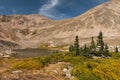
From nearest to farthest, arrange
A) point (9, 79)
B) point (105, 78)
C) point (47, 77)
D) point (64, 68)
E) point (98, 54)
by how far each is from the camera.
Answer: point (9, 79), point (47, 77), point (105, 78), point (64, 68), point (98, 54)

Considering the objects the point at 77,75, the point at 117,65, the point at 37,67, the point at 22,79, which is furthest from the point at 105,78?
the point at 37,67

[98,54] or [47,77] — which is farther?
[98,54]

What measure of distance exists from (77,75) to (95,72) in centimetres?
236

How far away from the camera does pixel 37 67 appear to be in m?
39.5

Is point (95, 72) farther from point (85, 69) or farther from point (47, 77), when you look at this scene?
point (47, 77)

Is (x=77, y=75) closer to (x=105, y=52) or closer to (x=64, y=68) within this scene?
(x=64, y=68)

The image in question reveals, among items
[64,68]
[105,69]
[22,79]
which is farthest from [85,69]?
[22,79]

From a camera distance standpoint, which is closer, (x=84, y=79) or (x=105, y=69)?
(x=84, y=79)

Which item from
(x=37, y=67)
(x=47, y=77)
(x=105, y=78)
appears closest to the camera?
(x=47, y=77)

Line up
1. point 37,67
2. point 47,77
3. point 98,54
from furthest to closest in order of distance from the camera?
point 98,54 → point 37,67 → point 47,77

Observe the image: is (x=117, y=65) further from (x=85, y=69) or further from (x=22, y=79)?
(x=22, y=79)

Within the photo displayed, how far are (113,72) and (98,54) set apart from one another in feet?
184

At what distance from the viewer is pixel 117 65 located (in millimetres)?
35594

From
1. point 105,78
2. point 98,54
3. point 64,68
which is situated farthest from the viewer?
point 98,54
